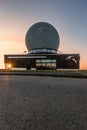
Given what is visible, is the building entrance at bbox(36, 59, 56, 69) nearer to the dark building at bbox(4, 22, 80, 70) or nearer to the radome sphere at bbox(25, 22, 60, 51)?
the dark building at bbox(4, 22, 80, 70)

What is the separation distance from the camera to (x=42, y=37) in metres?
62.6

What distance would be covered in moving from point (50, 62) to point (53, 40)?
7321mm

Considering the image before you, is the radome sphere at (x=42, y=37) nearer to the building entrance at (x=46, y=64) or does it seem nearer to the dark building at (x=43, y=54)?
the dark building at (x=43, y=54)

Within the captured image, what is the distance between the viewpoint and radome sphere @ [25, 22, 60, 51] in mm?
62812

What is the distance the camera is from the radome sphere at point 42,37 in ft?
206

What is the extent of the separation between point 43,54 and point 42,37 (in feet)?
18.8

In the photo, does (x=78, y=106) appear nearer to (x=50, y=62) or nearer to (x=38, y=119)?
(x=38, y=119)

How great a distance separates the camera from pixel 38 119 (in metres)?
4.63

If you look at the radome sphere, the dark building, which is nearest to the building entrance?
the dark building

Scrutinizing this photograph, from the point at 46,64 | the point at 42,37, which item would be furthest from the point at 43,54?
the point at 42,37

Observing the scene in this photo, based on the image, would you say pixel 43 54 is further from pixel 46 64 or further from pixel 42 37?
pixel 42 37

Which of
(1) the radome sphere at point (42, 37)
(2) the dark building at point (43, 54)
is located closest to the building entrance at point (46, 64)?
(2) the dark building at point (43, 54)

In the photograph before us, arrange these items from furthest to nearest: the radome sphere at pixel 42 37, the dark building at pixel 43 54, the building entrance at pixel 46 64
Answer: the building entrance at pixel 46 64 → the dark building at pixel 43 54 → the radome sphere at pixel 42 37

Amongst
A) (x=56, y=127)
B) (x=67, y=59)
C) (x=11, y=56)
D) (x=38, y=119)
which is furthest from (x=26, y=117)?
(x=11, y=56)
